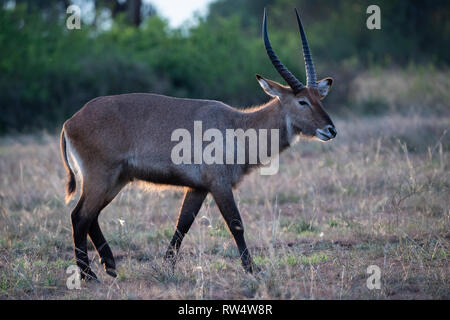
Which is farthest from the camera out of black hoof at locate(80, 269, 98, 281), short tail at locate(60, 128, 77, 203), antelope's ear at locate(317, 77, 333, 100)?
antelope's ear at locate(317, 77, 333, 100)

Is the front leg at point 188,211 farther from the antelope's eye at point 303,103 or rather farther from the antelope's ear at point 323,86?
the antelope's ear at point 323,86

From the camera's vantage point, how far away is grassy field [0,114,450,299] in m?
4.43

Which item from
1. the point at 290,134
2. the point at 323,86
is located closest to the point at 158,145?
the point at 290,134

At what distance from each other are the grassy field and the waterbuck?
30cm

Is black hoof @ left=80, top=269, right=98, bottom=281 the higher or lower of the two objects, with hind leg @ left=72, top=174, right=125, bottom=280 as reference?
lower

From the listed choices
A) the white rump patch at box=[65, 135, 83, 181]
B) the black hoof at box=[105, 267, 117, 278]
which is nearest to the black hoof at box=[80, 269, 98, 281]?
the black hoof at box=[105, 267, 117, 278]

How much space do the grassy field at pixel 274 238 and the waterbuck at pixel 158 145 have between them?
0.30m

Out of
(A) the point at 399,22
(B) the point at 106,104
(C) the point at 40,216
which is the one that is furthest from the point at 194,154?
(A) the point at 399,22

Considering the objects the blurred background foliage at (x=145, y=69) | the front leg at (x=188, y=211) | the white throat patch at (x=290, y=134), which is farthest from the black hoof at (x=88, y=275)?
the blurred background foliage at (x=145, y=69)

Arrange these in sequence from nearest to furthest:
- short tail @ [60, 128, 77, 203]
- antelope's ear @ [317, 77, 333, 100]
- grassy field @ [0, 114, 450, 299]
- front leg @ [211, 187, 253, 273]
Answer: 1. grassy field @ [0, 114, 450, 299]
2. front leg @ [211, 187, 253, 273]
3. short tail @ [60, 128, 77, 203]
4. antelope's ear @ [317, 77, 333, 100]

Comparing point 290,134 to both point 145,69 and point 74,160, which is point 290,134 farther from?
point 145,69

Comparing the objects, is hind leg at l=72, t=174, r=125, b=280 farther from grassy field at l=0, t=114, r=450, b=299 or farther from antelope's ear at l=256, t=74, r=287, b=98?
antelope's ear at l=256, t=74, r=287, b=98

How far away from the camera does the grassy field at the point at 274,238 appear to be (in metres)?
4.43

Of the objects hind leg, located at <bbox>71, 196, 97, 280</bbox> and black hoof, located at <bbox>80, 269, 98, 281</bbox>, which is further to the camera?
hind leg, located at <bbox>71, 196, 97, 280</bbox>
